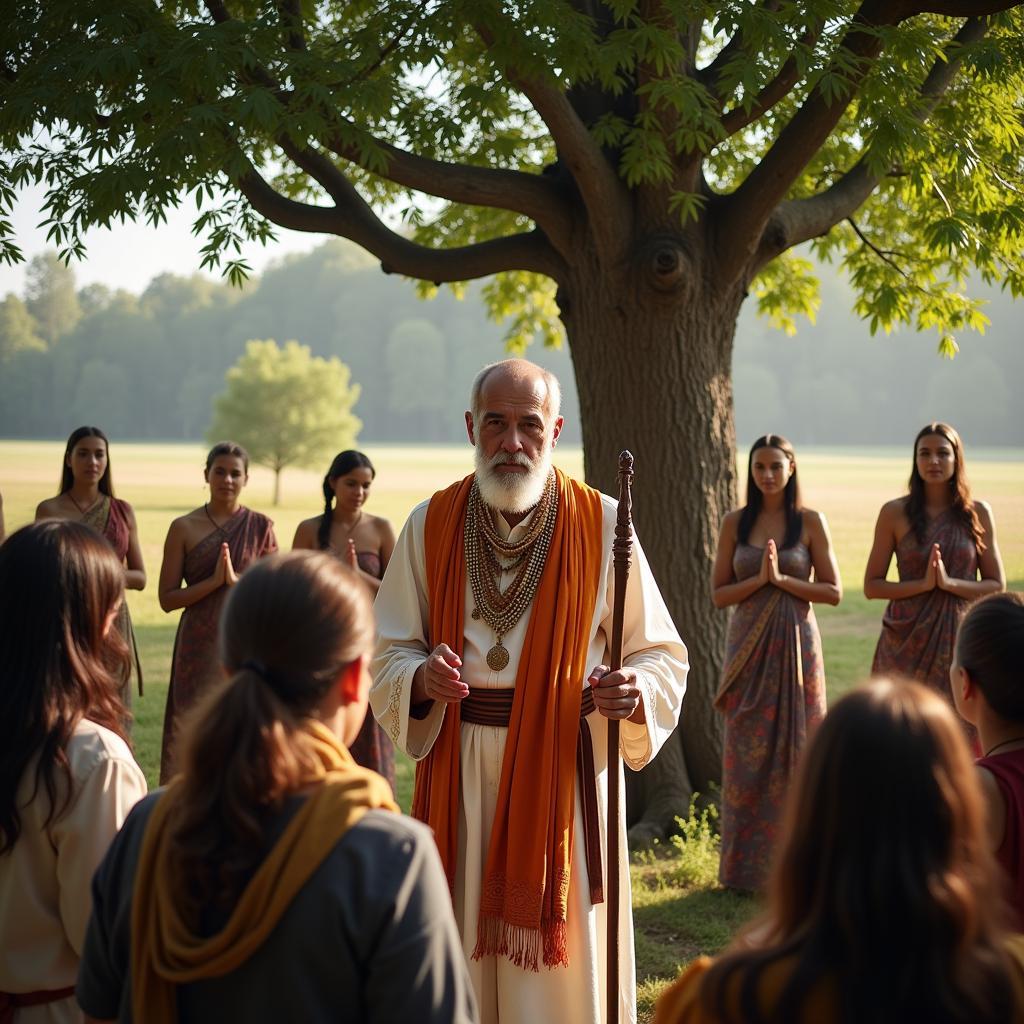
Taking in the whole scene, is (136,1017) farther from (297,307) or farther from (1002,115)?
(297,307)

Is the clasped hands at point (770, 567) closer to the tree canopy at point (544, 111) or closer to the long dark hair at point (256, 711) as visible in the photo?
the tree canopy at point (544, 111)

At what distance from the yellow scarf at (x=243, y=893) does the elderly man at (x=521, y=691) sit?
1.70 meters

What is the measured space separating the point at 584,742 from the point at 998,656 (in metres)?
1.50

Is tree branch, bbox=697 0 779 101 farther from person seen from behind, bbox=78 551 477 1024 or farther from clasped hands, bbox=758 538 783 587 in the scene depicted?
person seen from behind, bbox=78 551 477 1024

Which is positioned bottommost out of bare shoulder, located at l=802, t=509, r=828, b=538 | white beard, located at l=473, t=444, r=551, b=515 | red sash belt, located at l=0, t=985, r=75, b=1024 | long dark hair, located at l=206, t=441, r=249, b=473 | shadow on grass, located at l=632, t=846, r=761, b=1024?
shadow on grass, located at l=632, t=846, r=761, b=1024

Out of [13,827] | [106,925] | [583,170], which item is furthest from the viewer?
[583,170]

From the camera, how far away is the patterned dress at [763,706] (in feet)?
22.5

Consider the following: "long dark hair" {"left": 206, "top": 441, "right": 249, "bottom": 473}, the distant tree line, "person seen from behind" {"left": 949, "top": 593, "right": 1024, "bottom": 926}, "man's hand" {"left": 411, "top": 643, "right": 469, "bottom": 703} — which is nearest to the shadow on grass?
"man's hand" {"left": 411, "top": 643, "right": 469, "bottom": 703}

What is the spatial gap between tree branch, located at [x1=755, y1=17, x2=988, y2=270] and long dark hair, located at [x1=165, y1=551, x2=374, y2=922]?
6187 mm

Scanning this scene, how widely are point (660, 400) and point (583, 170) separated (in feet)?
4.96

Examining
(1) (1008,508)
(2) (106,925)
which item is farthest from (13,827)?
(1) (1008,508)

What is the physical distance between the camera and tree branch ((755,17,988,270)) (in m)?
7.46

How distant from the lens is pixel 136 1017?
6.33 ft

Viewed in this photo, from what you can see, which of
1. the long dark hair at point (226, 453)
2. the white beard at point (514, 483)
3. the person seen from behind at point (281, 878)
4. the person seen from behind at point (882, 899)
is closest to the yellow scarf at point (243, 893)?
the person seen from behind at point (281, 878)
